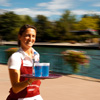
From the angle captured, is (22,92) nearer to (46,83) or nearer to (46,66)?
(46,66)

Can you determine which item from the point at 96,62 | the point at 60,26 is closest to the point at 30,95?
the point at 96,62

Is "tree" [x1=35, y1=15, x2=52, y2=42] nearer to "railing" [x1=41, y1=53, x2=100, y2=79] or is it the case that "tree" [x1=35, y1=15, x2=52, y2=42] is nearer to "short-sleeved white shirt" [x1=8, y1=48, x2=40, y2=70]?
"railing" [x1=41, y1=53, x2=100, y2=79]

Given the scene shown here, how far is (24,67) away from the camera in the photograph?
6.84ft

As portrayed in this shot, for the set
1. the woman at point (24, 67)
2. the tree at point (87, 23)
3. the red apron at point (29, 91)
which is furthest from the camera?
the tree at point (87, 23)

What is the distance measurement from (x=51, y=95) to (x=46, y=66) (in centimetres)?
399

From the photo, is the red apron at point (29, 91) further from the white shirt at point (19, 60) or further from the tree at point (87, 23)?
the tree at point (87, 23)

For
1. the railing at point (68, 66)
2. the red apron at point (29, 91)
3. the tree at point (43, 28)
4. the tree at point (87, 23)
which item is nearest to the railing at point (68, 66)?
the railing at point (68, 66)

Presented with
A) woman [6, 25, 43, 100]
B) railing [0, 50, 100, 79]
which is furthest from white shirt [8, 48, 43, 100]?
railing [0, 50, 100, 79]

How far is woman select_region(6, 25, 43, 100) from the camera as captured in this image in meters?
1.99

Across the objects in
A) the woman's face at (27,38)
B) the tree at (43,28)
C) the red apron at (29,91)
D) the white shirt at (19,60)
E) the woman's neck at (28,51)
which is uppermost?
the woman's face at (27,38)

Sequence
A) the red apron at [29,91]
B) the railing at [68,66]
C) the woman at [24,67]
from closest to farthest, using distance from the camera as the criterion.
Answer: the woman at [24,67] → the red apron at [29,91] → the railing at [68,66]

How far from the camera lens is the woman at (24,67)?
199 cm

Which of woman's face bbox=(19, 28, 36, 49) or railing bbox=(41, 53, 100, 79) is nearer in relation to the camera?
woman's face bbox=(19, 28, 36, 49)

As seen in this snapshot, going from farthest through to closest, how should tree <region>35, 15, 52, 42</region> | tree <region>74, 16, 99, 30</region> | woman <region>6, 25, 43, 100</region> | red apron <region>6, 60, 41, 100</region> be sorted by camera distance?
tree <region>74, 16, 99, 30</region>
tree <region>35, 15, 52, 42</region>
red apron <region>6, 60, 41, 100</region>
woman <region>6, 25, 43, 100</region>
